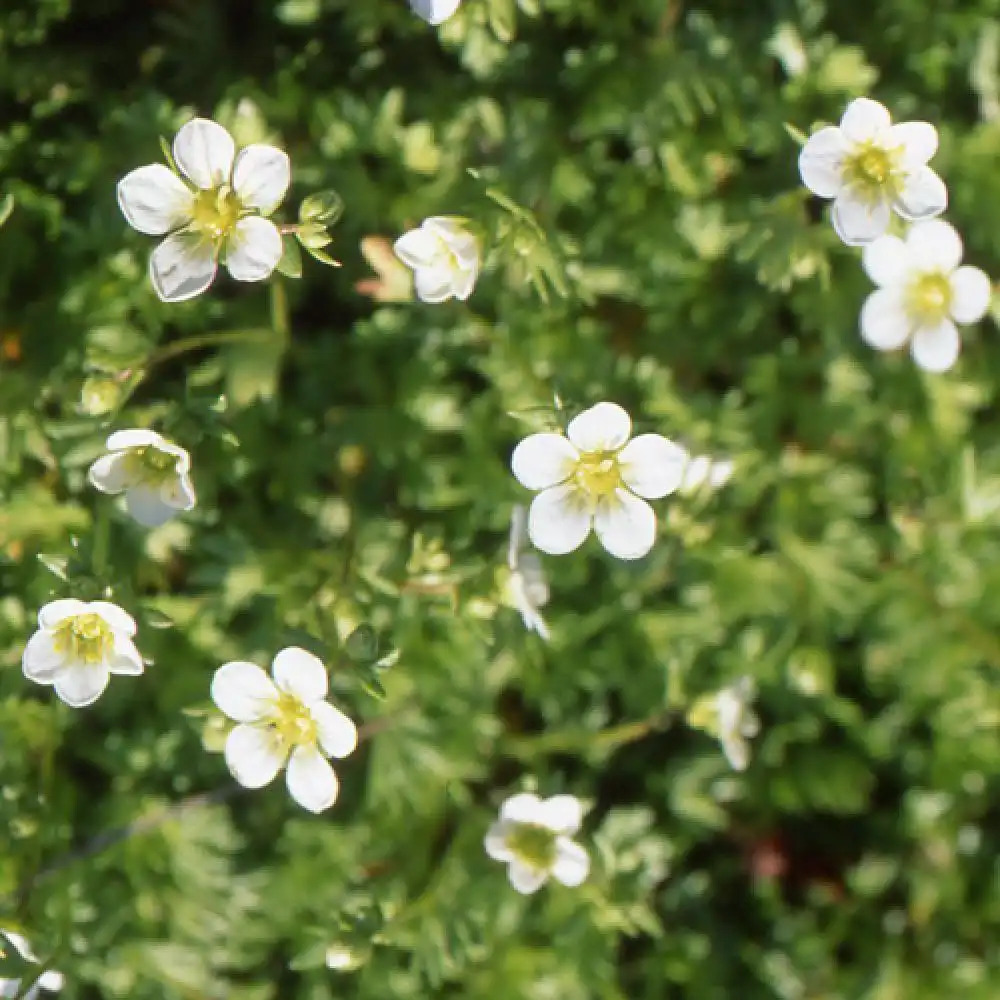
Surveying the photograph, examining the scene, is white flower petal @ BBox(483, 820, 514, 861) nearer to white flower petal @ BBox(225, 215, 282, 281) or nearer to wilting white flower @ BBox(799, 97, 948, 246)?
white flower petal @ BBox(225, 215, 282, 281)

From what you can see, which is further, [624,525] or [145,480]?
[145,480]

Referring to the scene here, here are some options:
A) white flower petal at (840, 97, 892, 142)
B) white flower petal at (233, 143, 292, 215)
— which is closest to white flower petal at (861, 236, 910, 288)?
white flower petal at (840, 97, 892, 142)

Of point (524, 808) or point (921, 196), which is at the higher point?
point (921, 196)

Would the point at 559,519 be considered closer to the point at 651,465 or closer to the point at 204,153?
the point at 651,465

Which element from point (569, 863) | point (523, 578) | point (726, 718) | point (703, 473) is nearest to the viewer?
point (523, 578)

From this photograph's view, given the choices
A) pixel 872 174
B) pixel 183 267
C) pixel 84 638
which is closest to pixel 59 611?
pixel 84 638
